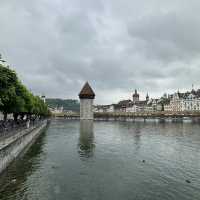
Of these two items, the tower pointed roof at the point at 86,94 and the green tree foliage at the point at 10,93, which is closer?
the green tree foliage at the point at 10,93

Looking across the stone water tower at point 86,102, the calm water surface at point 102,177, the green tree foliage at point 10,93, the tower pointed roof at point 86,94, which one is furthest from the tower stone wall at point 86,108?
the calm water surface at point 102,177

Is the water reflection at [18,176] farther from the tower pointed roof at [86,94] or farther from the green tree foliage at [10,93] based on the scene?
the tower pointed roof at [86,94]

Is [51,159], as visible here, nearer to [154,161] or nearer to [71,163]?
[71,163]

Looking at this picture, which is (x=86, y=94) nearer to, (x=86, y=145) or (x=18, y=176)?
(x=86, y=145)

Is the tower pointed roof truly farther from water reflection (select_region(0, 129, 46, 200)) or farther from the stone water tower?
water reflection (select_region(0, 129, 46, 200))

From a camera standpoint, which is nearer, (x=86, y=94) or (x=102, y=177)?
(x=102, y=177)

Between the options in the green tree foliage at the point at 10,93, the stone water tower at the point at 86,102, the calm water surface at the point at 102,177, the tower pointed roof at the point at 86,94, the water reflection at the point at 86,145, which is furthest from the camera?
the tower pointed roof at the point at 86,94

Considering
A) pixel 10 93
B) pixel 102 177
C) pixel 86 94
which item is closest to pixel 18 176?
pixel 102 177

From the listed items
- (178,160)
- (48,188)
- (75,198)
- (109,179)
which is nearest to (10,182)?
(48,188)

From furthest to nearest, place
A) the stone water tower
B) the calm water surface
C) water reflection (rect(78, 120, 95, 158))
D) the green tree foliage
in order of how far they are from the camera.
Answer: the stone water tower < water reflection (rect(78, 120, 95, 158)) < the green tree foliage < the calm water surface

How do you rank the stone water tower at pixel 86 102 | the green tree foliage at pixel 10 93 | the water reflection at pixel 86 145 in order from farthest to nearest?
the stone water tower at pixel 86 102, the water reflection at pixel 86 145, the green tree foliage at pixel 10 93

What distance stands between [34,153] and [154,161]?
45.4 ft

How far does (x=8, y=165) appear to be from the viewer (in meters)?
20.5

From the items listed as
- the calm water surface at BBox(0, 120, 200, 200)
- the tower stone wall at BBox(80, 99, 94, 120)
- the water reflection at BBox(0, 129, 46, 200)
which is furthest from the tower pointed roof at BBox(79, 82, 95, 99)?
the water reflection at BBox(0, 129, 46, 200)
